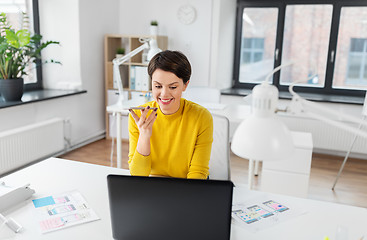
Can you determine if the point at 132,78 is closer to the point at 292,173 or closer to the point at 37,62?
the point at 37,62

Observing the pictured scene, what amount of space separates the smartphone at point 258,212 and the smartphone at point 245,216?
0.06ft

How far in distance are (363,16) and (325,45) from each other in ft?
1.76

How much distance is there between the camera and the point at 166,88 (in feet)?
4.99

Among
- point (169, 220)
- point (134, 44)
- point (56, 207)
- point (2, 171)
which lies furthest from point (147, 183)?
point (134, 44)

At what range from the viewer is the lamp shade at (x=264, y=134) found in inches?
28.5

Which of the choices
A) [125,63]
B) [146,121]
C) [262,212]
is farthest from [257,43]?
[262,212]

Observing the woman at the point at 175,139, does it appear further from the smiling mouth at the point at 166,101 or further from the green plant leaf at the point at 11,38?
the green plant leaf at the point at 11,38

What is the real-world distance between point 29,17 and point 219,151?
3200 mm

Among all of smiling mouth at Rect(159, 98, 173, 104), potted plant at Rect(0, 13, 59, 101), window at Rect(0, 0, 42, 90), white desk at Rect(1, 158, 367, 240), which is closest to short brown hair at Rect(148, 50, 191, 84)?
smiling mouth at Rect(159, 98, 173, 104)

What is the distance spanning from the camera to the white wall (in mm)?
4035

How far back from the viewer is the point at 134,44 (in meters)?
4.53

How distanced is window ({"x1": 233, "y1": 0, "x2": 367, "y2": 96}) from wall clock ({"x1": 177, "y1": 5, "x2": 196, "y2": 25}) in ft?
2.37

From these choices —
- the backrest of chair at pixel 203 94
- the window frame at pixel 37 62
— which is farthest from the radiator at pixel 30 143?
the backrest of chair at pixel 203 94

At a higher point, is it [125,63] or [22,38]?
[22,38]
